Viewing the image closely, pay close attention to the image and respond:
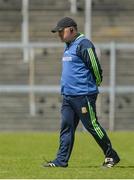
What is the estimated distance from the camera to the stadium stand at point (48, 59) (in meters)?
18.3

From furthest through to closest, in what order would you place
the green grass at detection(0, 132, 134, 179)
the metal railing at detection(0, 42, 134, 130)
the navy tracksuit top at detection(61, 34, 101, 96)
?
1. the metal railing at detection(0, 42, 134, 130)
2. the navy tracksuit top at detection(61, 34, 101, 96)
3. the green grass at detection(0, 132, 134, 179)

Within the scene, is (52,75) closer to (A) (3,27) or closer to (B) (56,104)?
(B) (56,104)

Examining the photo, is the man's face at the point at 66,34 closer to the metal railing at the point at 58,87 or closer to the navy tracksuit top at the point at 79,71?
the navy tracksuit top at the point at 79,71

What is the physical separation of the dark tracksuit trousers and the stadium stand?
826 cm

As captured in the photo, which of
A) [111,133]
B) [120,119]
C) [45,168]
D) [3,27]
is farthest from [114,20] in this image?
[45,168]

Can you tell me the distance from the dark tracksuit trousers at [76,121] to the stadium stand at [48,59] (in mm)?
8259

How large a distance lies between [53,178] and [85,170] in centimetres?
99

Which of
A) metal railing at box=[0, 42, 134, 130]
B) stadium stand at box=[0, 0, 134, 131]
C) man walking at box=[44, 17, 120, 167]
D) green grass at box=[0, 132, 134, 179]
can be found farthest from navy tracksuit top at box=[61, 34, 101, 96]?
metal railing at box=[0, 42, 134, 130]

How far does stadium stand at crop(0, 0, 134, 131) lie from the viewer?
721 inches

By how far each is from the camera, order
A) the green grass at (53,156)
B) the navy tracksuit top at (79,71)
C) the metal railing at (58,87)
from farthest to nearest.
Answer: the metal railing at (58,87), the navy tracksuit top at (79,71), the green grass at (53,156)

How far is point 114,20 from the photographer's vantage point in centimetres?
2230

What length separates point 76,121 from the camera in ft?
29.6

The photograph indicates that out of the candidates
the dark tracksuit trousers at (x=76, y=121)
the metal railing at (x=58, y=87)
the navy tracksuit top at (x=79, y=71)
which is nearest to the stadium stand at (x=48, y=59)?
the metal railing at (x=58, y=87)

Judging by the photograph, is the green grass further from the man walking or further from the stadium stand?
the stadium stand
